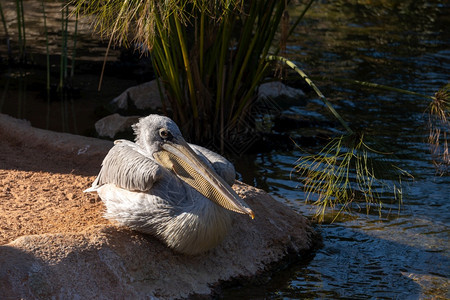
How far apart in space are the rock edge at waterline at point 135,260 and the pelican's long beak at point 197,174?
0.50 m

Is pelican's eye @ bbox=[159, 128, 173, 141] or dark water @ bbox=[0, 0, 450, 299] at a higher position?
pelican's eye @ bbox=[159, 128, 173, 141]

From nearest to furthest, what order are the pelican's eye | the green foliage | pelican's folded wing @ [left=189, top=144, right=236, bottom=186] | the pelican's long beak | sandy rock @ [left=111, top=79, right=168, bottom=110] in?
the pelican's long beak → the pelican's eye → pelican's folded wing @ [left=189, top=144, right=236, bottom=186] → the green foliage → sandy rock @ [left=111, top=79, right=168, bottom=110]

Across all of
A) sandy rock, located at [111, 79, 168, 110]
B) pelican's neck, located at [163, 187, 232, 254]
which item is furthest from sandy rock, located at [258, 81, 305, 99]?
pelican's neck, located at [163, 187, 232, 254]

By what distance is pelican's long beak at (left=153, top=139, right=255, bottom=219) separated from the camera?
4277 millimetres

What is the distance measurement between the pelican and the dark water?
0.54 metres

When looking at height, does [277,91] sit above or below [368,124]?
above

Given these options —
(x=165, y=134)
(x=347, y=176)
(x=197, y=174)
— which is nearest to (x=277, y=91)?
(x=347, y=176)

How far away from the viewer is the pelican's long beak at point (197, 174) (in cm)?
428

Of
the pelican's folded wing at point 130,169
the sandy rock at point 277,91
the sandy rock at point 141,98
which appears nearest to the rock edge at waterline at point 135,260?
the pelican's folded wing at point 130,169

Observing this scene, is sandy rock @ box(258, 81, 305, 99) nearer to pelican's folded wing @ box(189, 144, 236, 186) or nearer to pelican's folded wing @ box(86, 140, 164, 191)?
pelican's folded wing @ box(189, 144, 236, 186)

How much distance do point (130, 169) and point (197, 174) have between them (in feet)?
1.50

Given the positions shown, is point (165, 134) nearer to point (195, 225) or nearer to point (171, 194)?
point (171, 194)

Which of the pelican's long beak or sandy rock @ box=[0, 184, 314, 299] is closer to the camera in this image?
sandy rock @ box=[0, 184, 314, 299]

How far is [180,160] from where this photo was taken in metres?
4.55
